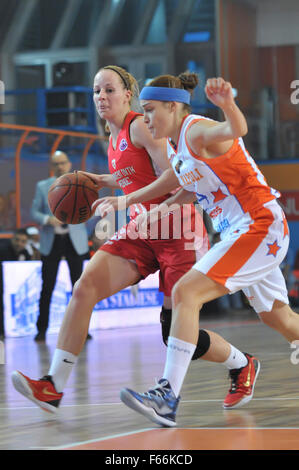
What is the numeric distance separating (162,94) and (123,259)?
3.09ft

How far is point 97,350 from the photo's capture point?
30.1ft

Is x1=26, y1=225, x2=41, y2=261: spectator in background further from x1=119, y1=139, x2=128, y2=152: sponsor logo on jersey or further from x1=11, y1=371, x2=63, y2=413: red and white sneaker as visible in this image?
x1=11, y1=371, x2=63, y2=413: red and white sneaker

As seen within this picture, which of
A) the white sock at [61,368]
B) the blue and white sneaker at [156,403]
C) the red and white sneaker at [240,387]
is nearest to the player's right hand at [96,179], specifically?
the white sock at [61,368]

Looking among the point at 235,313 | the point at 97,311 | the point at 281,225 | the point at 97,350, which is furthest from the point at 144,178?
the point at 235,313

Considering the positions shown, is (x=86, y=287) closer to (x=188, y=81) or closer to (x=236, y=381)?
(x=236, y=381)

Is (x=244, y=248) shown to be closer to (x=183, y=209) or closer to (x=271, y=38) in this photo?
(x=183, y=209)

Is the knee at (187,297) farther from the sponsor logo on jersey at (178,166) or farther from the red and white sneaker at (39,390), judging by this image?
the red and white sneaker at (39,390)

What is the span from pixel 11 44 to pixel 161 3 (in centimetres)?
416

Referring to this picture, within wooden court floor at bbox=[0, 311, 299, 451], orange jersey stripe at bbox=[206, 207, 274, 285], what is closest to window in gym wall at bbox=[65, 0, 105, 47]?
wooden court floor at bbox=[0, 311, 299, 451]

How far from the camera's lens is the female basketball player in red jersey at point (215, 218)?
4277mm

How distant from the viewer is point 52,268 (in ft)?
34.5

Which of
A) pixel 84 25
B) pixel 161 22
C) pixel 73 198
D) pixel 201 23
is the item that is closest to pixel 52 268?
pixel 73 198

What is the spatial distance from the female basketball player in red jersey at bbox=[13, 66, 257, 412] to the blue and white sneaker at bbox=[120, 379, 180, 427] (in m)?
0.70

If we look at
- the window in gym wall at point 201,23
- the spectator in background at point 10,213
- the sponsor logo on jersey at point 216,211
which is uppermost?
the window in gym wall at point 201,23
